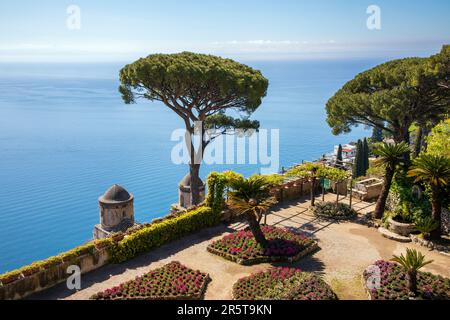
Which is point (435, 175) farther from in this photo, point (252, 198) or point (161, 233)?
point (161, 233)

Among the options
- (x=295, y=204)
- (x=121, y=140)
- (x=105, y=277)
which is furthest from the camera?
(x=121, y=140)

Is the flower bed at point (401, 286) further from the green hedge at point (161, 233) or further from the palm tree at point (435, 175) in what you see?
the green hedge at point (161, 233)

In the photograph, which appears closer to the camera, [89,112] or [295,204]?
[295,204]

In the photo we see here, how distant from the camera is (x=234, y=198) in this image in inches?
819

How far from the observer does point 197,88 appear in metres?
29.4

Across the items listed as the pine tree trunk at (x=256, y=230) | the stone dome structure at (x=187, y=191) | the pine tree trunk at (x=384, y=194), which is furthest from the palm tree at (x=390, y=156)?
the stone dome structure at (x=187, y=191)

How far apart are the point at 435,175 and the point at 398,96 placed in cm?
1022

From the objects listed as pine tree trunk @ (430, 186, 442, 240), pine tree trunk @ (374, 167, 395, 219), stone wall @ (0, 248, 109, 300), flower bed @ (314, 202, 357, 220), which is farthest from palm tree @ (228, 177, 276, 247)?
pine tree trunk @ (430, 186, 442, 240)

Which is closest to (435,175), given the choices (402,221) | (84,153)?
(402,221)

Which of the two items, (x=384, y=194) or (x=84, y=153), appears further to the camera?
(x=84, y=153)

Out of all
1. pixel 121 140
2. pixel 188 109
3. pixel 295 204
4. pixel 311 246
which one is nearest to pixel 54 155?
pixel 121 140

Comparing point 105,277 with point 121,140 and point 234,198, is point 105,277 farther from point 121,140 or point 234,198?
point 121,140

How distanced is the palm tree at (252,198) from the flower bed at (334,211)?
687 cm

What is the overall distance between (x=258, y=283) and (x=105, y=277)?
24.2ft
